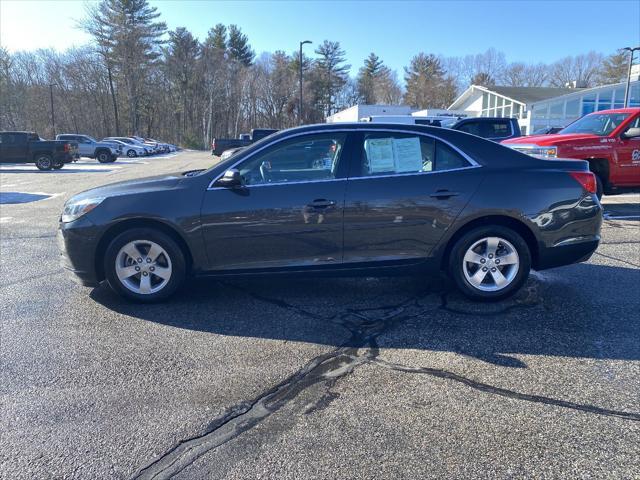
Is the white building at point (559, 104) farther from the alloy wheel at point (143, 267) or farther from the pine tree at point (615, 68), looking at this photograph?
the alloy wheel at point (143, 267)

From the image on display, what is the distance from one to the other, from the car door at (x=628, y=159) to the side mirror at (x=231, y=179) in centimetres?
754

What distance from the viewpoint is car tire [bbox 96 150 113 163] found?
30.3 metres

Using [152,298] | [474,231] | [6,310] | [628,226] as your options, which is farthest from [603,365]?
[628,226]

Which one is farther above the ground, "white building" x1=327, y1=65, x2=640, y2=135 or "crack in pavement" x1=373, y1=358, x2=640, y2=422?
"white building" x1=327, y1=65, x2=640, y2=135

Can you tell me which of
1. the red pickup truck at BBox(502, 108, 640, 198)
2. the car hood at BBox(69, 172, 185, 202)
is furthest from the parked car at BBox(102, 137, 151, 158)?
the car hood at BBox(69, 172, 185, 202)

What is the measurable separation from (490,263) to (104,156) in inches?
1220

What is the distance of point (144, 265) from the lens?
14.4 feet

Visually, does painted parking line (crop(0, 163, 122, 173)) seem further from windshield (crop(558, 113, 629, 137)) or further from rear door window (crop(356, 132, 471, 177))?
rear door window (crop(356, 132, 471, 177))

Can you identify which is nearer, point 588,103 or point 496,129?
point 496,129

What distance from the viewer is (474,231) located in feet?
14.3

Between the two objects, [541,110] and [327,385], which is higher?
[541,110]

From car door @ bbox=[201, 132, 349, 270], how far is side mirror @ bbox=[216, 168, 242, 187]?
0.15ft

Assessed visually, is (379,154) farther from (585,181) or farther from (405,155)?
(585,181)

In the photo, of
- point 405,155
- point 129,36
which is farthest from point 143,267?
point 129,36
